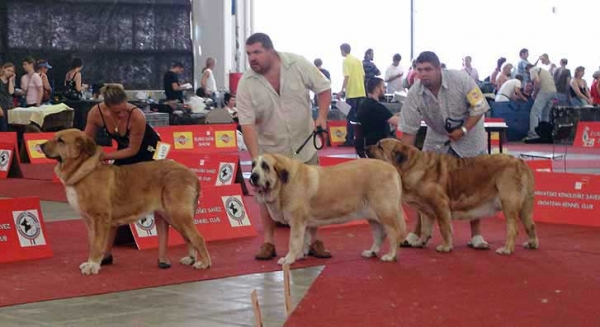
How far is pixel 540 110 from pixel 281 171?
16.4m

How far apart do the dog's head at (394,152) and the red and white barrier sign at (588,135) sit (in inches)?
475

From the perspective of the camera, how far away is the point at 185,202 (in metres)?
7.25

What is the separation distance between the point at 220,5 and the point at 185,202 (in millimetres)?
17662

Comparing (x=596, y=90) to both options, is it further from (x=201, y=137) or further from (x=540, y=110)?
(x=201, y=137)

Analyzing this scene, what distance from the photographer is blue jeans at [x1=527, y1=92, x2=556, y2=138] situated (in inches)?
883

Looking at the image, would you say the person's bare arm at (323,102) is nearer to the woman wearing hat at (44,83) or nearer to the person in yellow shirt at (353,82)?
the woman wearing hat at (44,83)

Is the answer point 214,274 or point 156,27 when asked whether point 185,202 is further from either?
point 156,27

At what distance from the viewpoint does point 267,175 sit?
7.08 metres

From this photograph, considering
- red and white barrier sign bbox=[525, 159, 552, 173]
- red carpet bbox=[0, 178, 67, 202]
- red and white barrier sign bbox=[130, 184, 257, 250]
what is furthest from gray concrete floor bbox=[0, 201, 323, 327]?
red carpet bbox=[0, 178, 67, 202]

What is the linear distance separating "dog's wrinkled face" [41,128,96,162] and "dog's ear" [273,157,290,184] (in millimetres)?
1301

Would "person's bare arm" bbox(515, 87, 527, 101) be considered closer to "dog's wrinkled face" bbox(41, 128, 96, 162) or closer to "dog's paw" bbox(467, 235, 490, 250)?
"dog's paw" bbox(467, 235, 490, 250)

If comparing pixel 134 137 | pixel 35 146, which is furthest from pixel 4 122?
pixel 134 137

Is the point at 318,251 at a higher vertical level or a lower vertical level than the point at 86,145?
lower

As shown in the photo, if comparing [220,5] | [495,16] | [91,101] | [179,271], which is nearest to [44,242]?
[179,271]
